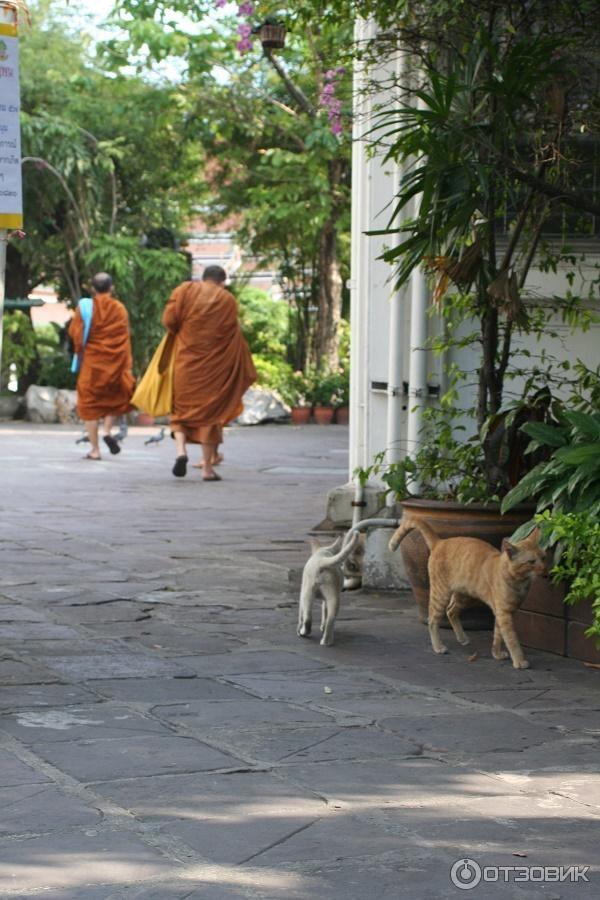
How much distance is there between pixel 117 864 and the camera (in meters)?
3.22

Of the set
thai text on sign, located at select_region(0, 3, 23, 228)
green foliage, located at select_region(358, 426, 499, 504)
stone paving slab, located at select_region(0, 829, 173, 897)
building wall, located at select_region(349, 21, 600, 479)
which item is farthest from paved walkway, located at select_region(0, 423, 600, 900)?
thai text on sign, located at select_region(0, 3, 23, 228)

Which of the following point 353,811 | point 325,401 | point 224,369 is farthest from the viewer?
point 325,401

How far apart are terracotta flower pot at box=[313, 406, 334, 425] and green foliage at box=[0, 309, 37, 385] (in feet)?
15.8

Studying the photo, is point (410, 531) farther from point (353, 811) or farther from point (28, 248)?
point (28, 248)

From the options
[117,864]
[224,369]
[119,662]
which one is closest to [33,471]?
[224,369]

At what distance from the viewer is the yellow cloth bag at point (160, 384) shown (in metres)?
13.4

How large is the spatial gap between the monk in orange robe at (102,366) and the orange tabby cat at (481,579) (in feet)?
29.7

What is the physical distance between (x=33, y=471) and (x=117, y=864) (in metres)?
10.5

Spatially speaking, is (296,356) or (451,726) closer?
(451,726)

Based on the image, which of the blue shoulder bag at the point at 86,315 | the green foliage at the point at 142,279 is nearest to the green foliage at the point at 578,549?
the blue shoulder bag at the point at 86,315

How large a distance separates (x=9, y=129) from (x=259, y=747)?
2196 mm

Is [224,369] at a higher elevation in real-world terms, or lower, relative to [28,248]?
lower

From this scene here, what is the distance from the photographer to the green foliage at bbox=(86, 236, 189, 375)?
2222 centimetres

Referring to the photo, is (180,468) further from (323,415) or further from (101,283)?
(323,415)
